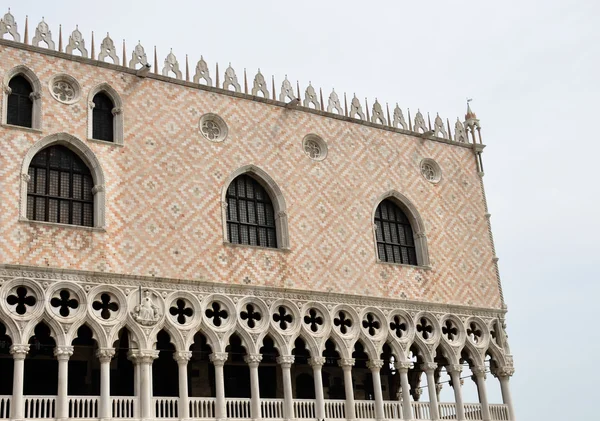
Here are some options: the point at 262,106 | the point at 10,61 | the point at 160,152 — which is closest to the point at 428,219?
the point at 262,106

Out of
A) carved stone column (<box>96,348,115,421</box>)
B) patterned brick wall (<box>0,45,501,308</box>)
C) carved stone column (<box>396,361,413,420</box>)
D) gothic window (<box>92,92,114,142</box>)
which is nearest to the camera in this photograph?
carved stone column (<box>96,348,115,421</box>)

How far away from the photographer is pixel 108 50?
2062 centimetres

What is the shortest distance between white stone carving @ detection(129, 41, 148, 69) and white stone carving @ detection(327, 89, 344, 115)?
5.61 metres

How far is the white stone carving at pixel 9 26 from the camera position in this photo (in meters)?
19.4

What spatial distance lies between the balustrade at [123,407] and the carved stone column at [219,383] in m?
1.93

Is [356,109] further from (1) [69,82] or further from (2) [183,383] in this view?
(2) [183,383]

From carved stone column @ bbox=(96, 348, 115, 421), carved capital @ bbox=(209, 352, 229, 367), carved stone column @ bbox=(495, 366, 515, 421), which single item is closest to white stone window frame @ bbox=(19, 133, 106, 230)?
carved stone column @ bbox=(96, 348, 115, 421)

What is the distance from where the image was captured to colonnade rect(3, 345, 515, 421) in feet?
56.3

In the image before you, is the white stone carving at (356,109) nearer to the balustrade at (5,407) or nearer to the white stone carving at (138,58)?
the white stone carving at (138,58)

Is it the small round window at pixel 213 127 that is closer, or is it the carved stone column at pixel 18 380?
the carved stone column at pixel 18 380

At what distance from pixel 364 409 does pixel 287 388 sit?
7.97 ft

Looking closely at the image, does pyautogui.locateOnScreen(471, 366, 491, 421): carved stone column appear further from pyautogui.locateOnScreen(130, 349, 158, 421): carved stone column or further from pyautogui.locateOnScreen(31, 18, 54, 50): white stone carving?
pyautogui.locateOnScreen(31, 18, 54, 50): white stone carving

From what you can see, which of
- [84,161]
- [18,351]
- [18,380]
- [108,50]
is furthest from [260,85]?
[18,380]

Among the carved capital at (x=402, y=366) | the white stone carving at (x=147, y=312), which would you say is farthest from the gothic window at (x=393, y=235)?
the white stone carving at (x=147, y=312)
